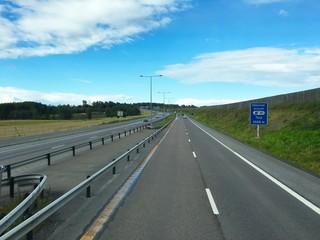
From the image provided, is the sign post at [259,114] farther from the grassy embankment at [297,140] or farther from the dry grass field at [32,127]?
the dry grass field at [32,127]

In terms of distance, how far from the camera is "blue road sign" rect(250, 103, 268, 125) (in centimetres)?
3494

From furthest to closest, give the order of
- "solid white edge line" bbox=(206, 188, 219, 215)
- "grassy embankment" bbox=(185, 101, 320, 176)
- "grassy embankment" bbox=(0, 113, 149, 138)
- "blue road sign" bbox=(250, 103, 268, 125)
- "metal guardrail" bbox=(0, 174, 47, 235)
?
1. "grassy embankment" bbox=(0, 113, 149, 138)
2. "blue road sign" bbox=(250, 103, 268, 125)
3. "grassy embankment" bbox=(185, 101, 320, 176)
4. "solid white edge line" bbox=(206, 188, 219, 215)
5. "metal guardrail" bbox=(0, 174, 47, 235)

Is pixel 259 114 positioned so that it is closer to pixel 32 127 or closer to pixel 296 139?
pixel 296 139

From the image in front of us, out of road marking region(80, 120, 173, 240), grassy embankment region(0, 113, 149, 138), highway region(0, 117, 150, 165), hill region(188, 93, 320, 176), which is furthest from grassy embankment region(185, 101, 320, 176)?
grassy embankment region(0, 113, 149, 138)

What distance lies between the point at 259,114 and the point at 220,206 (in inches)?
1080

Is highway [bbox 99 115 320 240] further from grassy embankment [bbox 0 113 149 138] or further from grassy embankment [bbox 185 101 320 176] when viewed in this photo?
grassy embankment [bbox 0 113 149 138]

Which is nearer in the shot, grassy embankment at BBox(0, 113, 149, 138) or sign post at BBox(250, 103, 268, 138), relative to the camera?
sign post at BBox(250, 103, 268, 138)

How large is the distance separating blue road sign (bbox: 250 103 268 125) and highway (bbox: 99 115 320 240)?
20.2 metres

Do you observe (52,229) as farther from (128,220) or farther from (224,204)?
(224,204)

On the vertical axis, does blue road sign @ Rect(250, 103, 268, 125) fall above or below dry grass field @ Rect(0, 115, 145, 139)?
above

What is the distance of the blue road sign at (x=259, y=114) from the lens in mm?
34938

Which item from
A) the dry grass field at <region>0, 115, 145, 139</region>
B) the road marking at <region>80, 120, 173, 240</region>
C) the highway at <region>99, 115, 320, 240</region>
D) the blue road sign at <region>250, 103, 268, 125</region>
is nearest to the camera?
the road marking at <region>80, 120, 173, 240</region>

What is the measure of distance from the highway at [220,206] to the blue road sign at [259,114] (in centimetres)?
2021

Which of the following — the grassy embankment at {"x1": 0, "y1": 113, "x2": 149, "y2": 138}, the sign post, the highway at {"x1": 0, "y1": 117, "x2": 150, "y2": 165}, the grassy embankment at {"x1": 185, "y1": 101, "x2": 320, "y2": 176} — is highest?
the sign post
